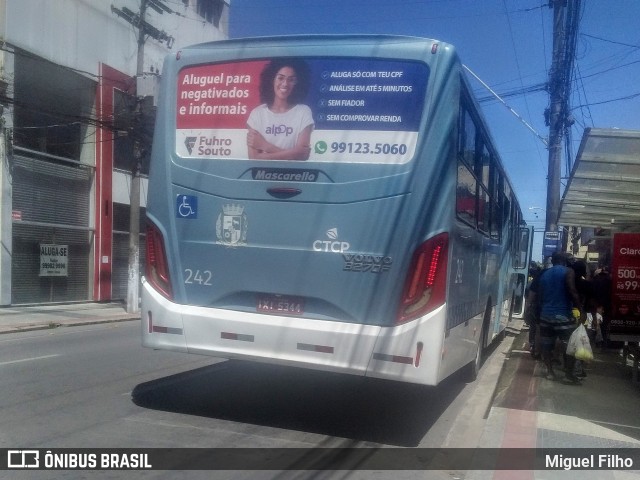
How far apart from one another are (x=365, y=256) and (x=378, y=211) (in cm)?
40

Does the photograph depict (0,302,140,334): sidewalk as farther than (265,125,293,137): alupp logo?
Yes

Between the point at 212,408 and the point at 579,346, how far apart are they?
195 inches

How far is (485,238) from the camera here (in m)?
8.94

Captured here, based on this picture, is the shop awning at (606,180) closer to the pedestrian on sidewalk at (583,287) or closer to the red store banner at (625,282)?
the red store banner at (625,282)

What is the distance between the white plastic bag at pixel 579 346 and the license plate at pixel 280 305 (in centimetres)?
472

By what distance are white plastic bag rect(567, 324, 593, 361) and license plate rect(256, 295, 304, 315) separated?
472cm

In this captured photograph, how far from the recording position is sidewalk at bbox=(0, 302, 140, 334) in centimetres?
1599

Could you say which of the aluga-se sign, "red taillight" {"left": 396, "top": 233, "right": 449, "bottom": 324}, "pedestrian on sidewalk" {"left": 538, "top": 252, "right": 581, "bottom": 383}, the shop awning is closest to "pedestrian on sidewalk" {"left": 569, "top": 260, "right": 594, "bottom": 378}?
"pedestrian on sidewalk" {"left": 538, "top": 252, "right": 581, "bottom": 383}

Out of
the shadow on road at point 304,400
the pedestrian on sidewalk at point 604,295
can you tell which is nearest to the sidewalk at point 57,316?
the shadow on road at point 304,400

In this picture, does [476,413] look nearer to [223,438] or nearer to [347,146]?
[223,438]

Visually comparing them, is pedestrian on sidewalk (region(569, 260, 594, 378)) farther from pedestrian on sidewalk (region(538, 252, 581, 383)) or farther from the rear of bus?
the rear of bus

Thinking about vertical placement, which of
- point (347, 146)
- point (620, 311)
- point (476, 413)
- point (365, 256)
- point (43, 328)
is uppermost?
point (347, 146)

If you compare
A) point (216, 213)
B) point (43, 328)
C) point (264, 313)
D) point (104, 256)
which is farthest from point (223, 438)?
point (104, 256)

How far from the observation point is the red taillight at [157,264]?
20.9 ft
